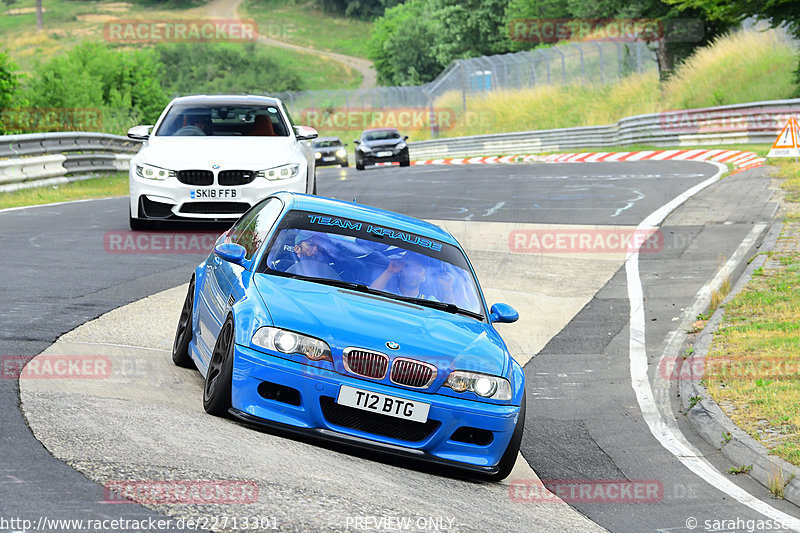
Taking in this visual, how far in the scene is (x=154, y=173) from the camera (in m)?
13.6

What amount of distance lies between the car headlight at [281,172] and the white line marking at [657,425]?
175 inches

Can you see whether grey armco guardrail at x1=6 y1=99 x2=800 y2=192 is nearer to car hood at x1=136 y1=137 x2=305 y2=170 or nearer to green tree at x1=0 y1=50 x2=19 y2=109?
green tree at x1=0 y1=50 x2=19 y2=109

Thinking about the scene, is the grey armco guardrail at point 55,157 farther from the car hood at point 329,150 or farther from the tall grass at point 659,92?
the tall grass at point 659,92

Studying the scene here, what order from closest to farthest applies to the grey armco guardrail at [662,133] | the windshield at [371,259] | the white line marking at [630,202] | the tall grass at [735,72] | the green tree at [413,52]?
the windshield at [371,259], the white line marking at [630,202], the grey armco guardrail at [662,133], the tall grass at [735,72], the green tree at [413,52]

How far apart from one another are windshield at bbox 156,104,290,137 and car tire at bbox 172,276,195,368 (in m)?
6.61

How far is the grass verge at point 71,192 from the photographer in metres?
20.4

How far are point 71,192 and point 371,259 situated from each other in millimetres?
17278

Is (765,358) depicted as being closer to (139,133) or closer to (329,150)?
(139,133)

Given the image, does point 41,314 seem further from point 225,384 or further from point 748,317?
point 748,317

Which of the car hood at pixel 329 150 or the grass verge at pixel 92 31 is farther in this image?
the grass verge at pixel 92 31

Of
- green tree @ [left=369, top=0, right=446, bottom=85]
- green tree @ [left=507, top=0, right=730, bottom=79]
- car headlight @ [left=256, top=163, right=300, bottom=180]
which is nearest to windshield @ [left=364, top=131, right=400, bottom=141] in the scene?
green tree @ [left=507, top=0, right=730, bottom=79]

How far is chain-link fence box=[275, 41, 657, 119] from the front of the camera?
4925 cm

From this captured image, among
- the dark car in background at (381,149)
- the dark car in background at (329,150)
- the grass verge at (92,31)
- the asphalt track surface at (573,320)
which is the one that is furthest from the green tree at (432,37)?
the asphalt track surface at (573,320)

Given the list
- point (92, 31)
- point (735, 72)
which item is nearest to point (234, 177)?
point (735, 72)
